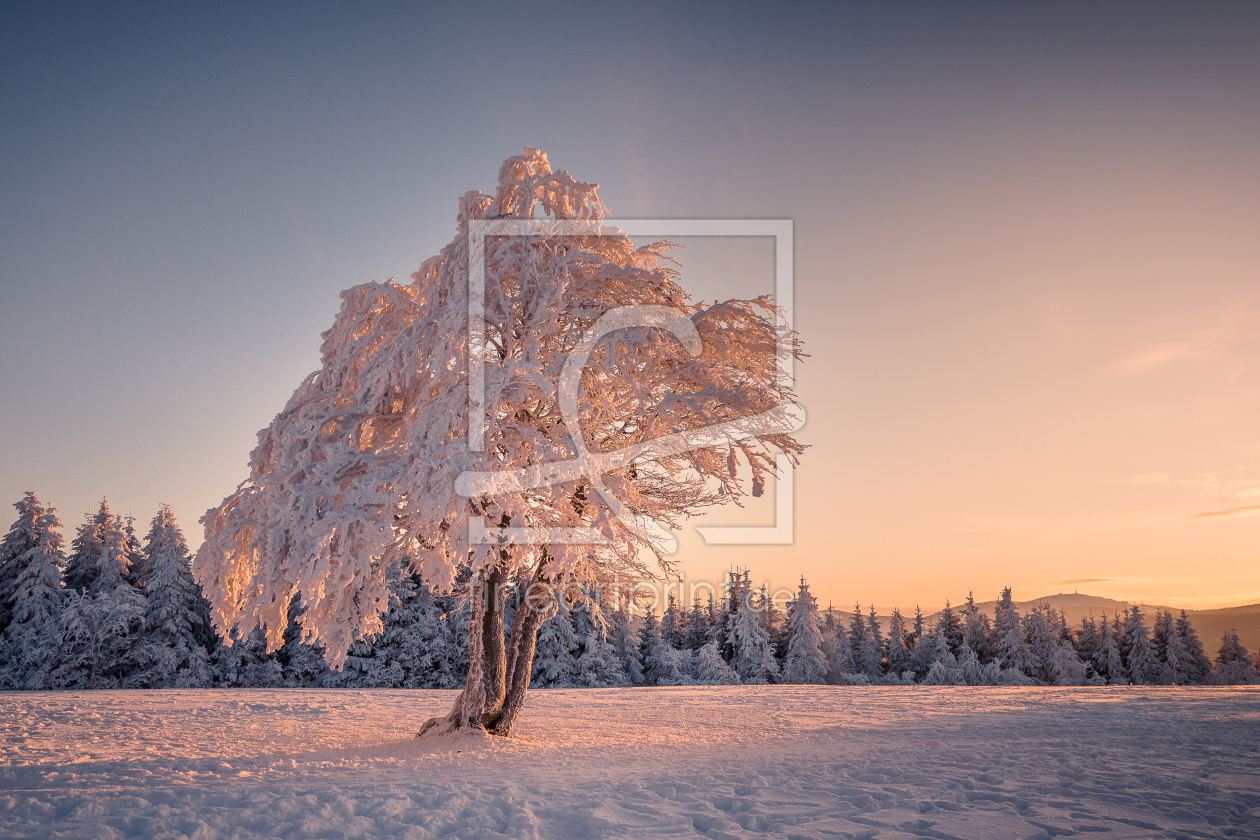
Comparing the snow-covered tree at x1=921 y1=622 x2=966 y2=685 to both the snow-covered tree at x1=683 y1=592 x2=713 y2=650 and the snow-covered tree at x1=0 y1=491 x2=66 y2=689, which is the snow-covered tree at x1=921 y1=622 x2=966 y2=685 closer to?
the snow-covered tree at x1=683 y1=592 x2=713 y2=650

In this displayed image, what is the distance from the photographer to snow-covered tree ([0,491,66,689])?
30250 millimetres

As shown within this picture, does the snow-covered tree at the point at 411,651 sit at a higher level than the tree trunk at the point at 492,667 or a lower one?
lower

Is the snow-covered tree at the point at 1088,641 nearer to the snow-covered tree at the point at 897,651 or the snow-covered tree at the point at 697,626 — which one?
the snow-covered tree at the point at 897,651

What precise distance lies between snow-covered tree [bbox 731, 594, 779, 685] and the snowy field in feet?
88.5

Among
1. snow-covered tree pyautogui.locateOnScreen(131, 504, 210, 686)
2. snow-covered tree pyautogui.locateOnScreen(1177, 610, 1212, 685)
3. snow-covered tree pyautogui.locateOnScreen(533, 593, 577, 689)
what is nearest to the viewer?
snow-covered tree pyautogui.locateOnScreen(131, 504, 210, 686)

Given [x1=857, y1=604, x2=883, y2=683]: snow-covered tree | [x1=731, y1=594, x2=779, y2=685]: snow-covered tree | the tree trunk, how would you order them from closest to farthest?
the tree trunk
[x1=731, y1=594, x2=779, y2=685]: snow-covered tree
[x1=857, y1=604, x2=883, y2=683]: snow-covered tree

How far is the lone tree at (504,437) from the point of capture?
941 centimetres

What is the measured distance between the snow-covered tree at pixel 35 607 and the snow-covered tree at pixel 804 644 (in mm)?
38465

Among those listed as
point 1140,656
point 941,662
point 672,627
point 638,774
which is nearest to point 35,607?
point 672,627

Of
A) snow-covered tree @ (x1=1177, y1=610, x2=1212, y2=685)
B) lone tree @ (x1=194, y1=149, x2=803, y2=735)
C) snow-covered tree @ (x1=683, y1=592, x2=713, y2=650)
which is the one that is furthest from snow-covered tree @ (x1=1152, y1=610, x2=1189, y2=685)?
lone tree @ (x1=194, y1=149, x2=803, y2=735)

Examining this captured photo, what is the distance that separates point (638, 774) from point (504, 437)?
495 centimetres

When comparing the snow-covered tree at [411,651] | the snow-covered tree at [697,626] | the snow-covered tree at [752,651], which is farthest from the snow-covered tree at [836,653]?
the snow-covered tree at [411,651]

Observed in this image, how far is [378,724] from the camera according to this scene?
46.5 feet

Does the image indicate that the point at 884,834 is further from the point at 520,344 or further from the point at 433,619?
the point at 433,619
